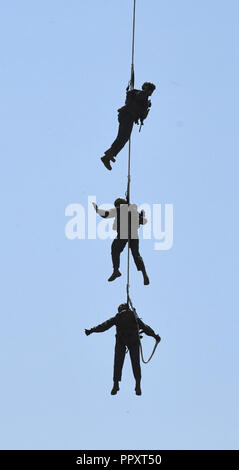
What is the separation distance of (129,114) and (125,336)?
134 inches

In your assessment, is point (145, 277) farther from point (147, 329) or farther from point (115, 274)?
point (147, 329)

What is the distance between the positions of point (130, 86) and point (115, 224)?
2177 millimetres

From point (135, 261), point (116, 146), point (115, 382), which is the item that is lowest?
point (115, 382)

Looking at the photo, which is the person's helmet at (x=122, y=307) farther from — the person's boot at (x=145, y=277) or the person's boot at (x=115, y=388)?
the person's boot at (x=115, y=388)

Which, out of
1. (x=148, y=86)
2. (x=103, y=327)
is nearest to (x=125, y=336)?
(x=103, y=327)

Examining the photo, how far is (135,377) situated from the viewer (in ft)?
78.6

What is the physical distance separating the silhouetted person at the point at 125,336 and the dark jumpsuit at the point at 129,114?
8.11ft

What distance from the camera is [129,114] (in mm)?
23891

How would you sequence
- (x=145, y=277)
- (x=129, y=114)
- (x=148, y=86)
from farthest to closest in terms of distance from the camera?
1. (x=145, y=277)
2. (x=129, y=114)
3. (x=148, y=86)
